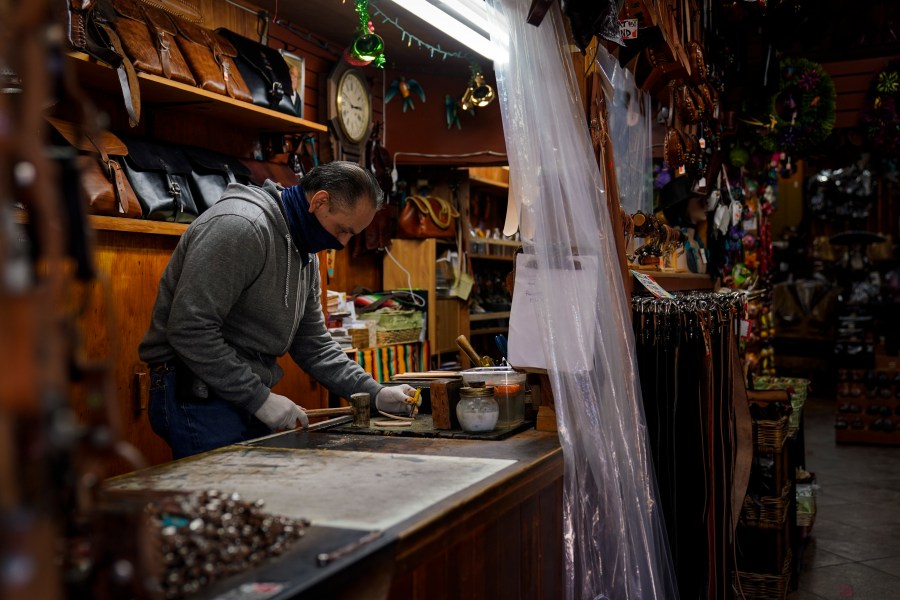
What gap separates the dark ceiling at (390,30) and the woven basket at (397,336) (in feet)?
6.11

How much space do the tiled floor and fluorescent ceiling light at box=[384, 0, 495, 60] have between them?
297 cm

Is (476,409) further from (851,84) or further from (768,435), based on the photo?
(851,84)

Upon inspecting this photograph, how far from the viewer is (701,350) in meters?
3.00

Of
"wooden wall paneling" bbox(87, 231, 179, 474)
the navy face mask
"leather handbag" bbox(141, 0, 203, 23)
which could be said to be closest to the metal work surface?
the navy face mask

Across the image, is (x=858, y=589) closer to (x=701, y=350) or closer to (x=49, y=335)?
(x=701, y=350)

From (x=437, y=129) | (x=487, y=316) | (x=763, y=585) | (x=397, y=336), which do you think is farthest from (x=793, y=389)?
(x=437, y=129)

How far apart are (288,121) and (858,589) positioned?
3.76 metres

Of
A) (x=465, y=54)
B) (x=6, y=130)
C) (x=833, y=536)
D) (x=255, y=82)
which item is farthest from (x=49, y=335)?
(x=465, y=54)

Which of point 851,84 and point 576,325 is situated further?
point 851,84

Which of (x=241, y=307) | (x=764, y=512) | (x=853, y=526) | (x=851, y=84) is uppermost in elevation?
(x=851, y=84)

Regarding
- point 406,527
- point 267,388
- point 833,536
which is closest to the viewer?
point 406,527

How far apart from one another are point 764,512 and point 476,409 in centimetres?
183

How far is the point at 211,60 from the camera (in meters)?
4.06

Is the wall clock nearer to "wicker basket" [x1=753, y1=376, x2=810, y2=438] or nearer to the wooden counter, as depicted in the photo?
"wicker basket" [x1=753, y1=376, x2=810, y2=438]
